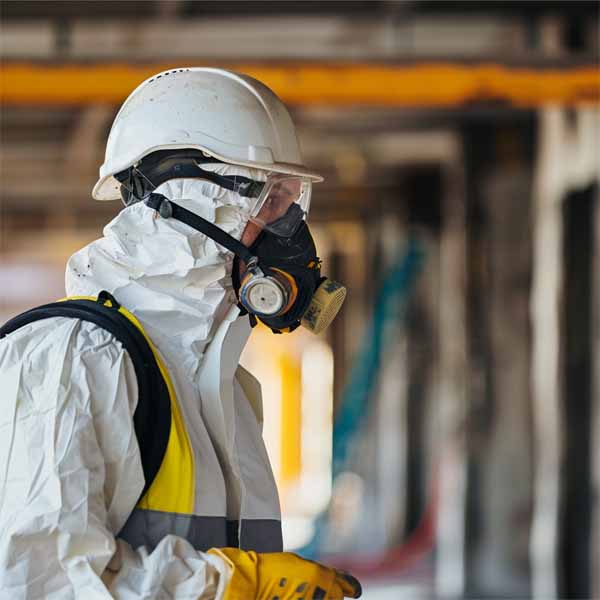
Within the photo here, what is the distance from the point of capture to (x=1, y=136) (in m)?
14.8

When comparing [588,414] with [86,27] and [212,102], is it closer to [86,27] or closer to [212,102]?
[86,27]

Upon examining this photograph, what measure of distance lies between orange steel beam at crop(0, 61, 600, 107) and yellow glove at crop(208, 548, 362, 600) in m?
5.17

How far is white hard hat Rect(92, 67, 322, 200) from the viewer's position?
2674 millimetres

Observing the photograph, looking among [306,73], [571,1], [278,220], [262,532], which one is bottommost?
[262,532]

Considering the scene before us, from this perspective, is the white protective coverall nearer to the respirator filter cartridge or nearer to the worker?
the worker

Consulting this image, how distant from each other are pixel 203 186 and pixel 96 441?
0.60 meters

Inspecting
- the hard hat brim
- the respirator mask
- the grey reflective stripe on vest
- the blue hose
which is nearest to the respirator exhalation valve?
the respirator mask

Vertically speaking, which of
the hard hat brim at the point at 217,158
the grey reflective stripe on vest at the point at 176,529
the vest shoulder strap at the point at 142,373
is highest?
the hard hat brim at the point at 217,158

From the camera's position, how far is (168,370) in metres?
2.53

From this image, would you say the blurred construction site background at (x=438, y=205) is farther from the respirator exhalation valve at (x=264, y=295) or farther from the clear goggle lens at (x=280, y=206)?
the respirator exhalation valve at (x=264, y=295)

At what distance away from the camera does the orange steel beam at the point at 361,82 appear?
7.33 meters

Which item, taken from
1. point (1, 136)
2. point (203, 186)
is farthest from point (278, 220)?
point (1, 136)

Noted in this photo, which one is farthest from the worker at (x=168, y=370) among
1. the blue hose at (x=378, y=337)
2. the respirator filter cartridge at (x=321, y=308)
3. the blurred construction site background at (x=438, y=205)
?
the blue hose at (x=378, y=337)

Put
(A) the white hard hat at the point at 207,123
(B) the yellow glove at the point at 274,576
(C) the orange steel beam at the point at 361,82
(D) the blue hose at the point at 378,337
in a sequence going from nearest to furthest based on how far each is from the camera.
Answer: (B) the yellow glove at the point at 274,576 < (A) the white hard hat at the point at 207,123 < (C) the orange steel beam at the point at 361,82 < (D) the blue hose at the point at 378,337
